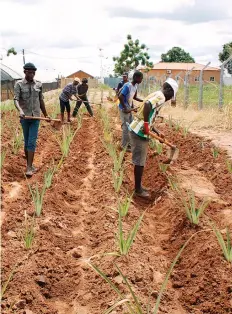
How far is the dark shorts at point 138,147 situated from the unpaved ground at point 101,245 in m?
0.45

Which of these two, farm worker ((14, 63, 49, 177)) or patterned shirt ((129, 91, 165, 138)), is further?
farm worker ((14, 63, 49, 177))

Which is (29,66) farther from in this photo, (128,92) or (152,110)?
(128,92)

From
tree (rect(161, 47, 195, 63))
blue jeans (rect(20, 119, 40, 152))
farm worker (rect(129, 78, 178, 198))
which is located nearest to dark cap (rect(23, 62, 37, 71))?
blue jeans (rect(20, 119, 40, 152))

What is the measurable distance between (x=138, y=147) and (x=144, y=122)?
0.44m

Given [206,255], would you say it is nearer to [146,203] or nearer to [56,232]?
[56,232]

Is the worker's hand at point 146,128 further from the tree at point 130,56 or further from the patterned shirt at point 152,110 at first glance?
the tree at point 130,56

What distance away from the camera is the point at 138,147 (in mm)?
5238

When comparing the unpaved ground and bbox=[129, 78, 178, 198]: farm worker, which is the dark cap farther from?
bbox=[129, 78, 178, 198]: farm worker

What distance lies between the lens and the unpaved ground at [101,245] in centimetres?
302

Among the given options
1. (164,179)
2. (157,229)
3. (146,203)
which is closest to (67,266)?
(157,229)

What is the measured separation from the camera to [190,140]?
8609 millimetres

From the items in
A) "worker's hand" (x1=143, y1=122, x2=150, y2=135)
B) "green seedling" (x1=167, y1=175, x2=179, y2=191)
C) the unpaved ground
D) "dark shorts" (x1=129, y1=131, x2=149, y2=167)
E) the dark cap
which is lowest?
the unpaved ground

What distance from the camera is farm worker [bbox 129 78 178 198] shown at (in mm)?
4824

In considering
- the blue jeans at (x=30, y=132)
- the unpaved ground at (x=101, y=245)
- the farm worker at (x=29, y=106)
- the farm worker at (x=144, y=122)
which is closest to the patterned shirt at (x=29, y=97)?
the farm worker at (x=29, y=106)
